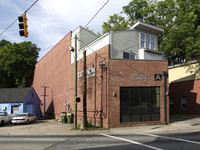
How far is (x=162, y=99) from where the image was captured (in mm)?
19438

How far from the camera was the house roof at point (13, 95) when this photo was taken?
1226 inches

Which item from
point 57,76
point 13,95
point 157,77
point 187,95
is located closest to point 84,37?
point 57,76

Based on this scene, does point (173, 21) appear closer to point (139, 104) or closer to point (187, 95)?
point (187, 95)

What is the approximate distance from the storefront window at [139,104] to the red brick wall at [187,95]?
9.50m

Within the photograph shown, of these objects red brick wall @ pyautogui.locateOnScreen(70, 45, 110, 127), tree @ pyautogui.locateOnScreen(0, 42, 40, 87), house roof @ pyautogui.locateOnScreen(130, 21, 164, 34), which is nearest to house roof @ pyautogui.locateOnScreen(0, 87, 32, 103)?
tree @ pyautogui.locateOnScreen(0, 42, 40, 87)

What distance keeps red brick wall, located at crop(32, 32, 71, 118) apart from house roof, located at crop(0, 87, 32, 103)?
4305mm

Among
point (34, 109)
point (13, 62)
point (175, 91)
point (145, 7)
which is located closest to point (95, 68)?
point (175, 91)

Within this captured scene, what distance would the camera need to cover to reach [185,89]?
28031mm

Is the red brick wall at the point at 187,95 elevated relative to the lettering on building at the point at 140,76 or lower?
lower

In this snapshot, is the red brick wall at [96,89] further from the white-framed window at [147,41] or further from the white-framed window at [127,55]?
the white-framed window at [147,41]

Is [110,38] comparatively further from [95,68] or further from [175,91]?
[175,91]

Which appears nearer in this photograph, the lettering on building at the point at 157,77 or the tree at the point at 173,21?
the lettering on building at the point at 157,77

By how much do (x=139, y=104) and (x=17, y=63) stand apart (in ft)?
117

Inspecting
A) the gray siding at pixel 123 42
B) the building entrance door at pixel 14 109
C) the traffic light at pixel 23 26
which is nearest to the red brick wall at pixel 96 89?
the gray siding at pixel 123 42
